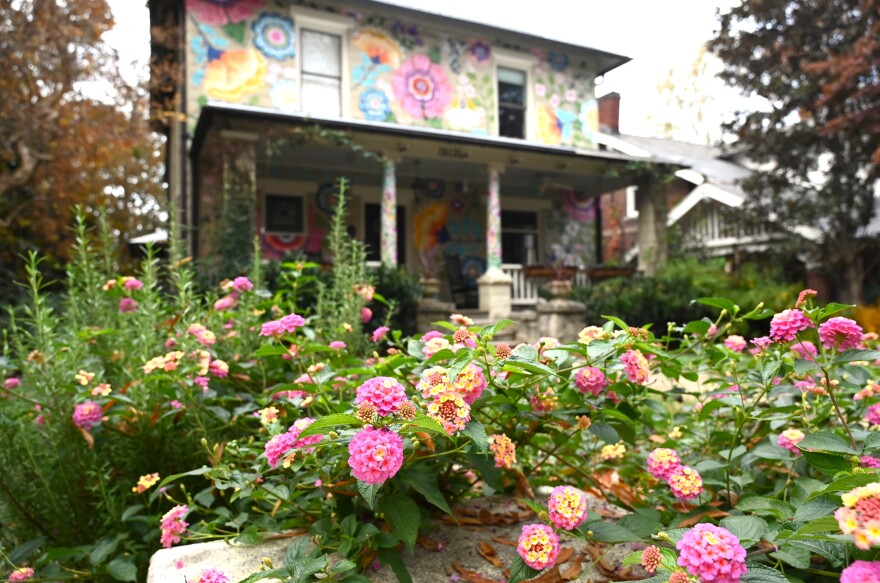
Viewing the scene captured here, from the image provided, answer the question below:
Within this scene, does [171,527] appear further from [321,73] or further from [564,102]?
[564,102]

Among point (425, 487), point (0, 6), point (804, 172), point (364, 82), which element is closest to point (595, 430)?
point (425, 487)

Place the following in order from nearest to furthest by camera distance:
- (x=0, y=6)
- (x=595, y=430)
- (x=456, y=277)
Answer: (x=595, y=430), (x=0, y=6), (x=456, y=277)

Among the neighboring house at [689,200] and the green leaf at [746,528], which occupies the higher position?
the neighboring house at [689,200]

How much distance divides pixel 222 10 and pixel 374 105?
9.98 ft

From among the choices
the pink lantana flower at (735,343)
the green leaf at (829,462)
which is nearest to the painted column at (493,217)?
the pink lantana flower at (735,343)

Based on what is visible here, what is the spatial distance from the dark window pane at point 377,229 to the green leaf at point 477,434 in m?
10.7

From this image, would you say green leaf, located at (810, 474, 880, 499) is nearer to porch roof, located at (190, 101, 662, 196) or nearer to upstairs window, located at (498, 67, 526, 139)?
porch roof, located at (190, 101, 662, 196)

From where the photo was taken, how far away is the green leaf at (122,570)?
1471 millimetres

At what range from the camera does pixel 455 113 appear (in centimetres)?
1179

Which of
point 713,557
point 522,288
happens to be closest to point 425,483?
point 713,557

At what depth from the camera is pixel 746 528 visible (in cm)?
109

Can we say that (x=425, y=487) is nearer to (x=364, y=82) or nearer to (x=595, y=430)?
(x=595, y=430)

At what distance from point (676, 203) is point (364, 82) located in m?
11.9

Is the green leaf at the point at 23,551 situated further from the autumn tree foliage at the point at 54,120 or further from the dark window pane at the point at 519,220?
the dark window pane at the point at 519,220
